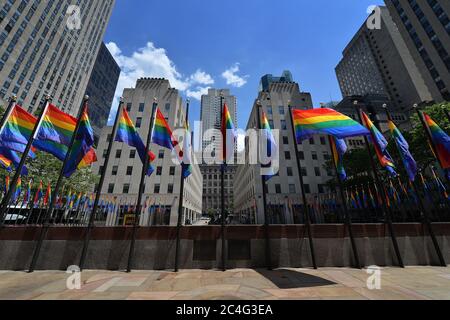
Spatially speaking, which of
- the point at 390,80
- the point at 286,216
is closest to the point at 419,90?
the point at 390,80

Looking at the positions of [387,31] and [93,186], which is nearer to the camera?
[93,186]

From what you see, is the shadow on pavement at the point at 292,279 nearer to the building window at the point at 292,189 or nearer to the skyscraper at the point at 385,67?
the building window at the point at 292,189

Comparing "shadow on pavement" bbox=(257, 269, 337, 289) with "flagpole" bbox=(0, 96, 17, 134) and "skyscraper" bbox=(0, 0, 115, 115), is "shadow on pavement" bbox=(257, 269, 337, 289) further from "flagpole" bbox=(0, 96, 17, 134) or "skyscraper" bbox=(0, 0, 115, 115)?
"skyscraper" bbox=(0, 0, 115, 115)

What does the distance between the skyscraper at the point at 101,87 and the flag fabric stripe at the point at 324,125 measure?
118m

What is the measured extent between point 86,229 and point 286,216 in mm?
34664

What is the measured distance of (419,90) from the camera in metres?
83.8

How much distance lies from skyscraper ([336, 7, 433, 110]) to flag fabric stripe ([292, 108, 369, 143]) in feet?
311

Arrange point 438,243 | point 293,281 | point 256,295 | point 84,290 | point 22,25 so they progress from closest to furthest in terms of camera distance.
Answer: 1. point 256,295
2. point 84,290
3. point 293,281
4. point 438,243
5. point 22,25

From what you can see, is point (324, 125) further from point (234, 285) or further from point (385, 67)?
point (385, 67)

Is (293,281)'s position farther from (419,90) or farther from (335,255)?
(419,90)

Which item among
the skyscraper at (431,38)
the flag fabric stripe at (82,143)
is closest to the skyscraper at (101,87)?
the flag fabric stripe at (82,143)

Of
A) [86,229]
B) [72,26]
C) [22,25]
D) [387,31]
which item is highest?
[387,31]

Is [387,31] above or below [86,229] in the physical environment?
above

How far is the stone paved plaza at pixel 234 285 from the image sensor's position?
5676 millimetres
